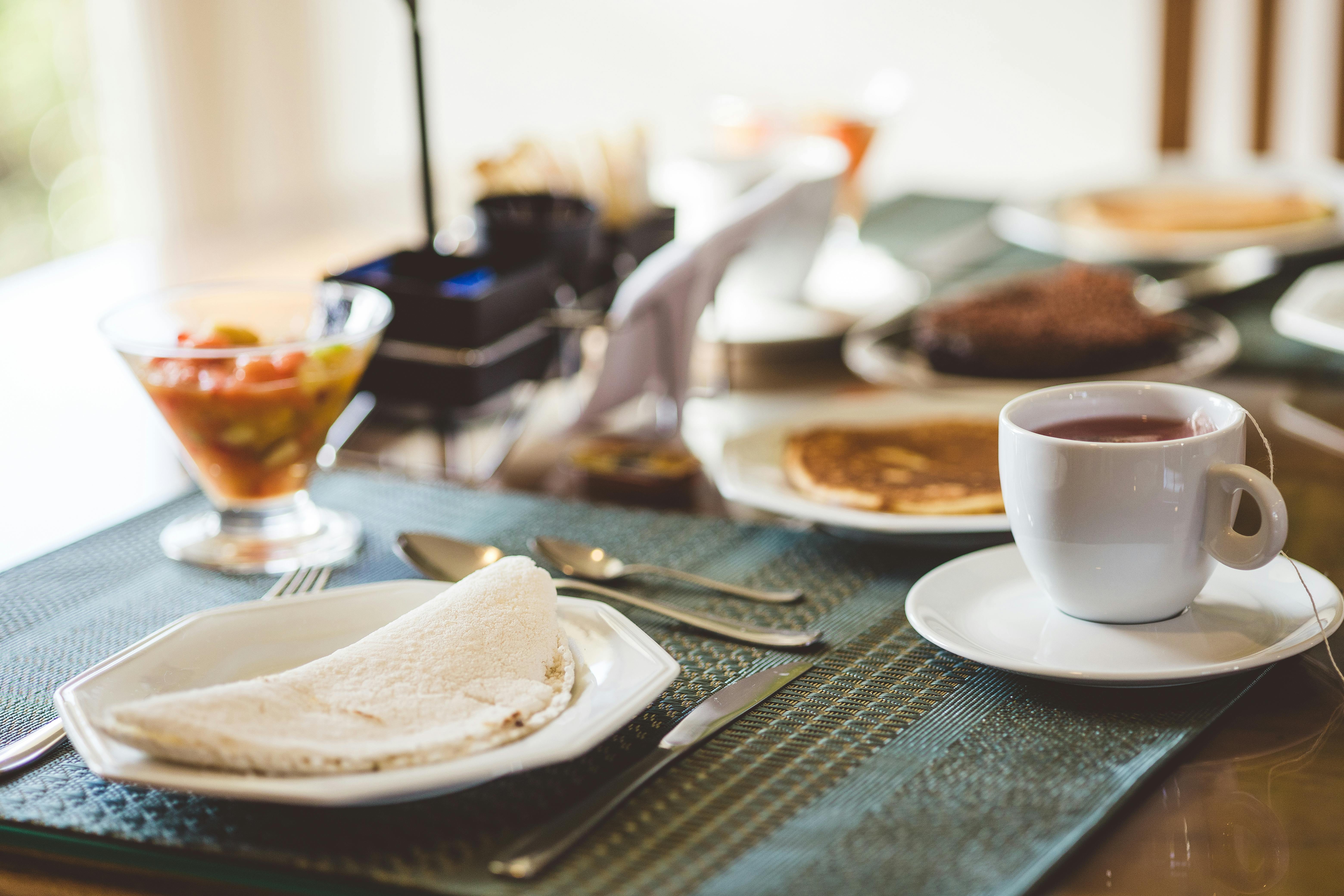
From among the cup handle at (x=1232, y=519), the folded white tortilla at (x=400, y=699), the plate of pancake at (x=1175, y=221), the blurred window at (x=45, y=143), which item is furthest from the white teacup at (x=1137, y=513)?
the blurred window at (x=45, y=143)

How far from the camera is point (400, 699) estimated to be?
0.65m

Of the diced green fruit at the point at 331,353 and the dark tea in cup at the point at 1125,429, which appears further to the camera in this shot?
the diced green fruit at the point at 331,353

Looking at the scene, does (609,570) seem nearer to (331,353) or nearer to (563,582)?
(563,582)

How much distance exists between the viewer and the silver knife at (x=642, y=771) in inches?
23.2

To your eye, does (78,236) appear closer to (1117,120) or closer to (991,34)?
(991,34)

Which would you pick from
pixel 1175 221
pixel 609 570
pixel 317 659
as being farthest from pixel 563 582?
pixel 1175 221

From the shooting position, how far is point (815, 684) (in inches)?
30.4

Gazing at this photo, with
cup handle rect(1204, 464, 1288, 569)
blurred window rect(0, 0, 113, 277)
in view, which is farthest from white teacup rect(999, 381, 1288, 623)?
blurred window rect(0, 0, 113, 277)

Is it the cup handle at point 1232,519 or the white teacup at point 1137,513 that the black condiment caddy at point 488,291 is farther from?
the cup handle at point 1232,519

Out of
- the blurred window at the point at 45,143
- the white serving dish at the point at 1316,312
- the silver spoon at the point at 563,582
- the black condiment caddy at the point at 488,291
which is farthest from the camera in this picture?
the blurred window at the point at 45,143

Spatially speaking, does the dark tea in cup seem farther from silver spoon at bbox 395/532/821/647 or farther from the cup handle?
silver spoon at bbox 395/532/821/647

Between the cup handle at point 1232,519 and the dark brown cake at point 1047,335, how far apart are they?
24.1 inches

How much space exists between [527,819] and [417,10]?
2.96ft

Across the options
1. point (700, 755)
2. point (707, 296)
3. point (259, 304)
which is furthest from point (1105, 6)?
point (700, 755)
